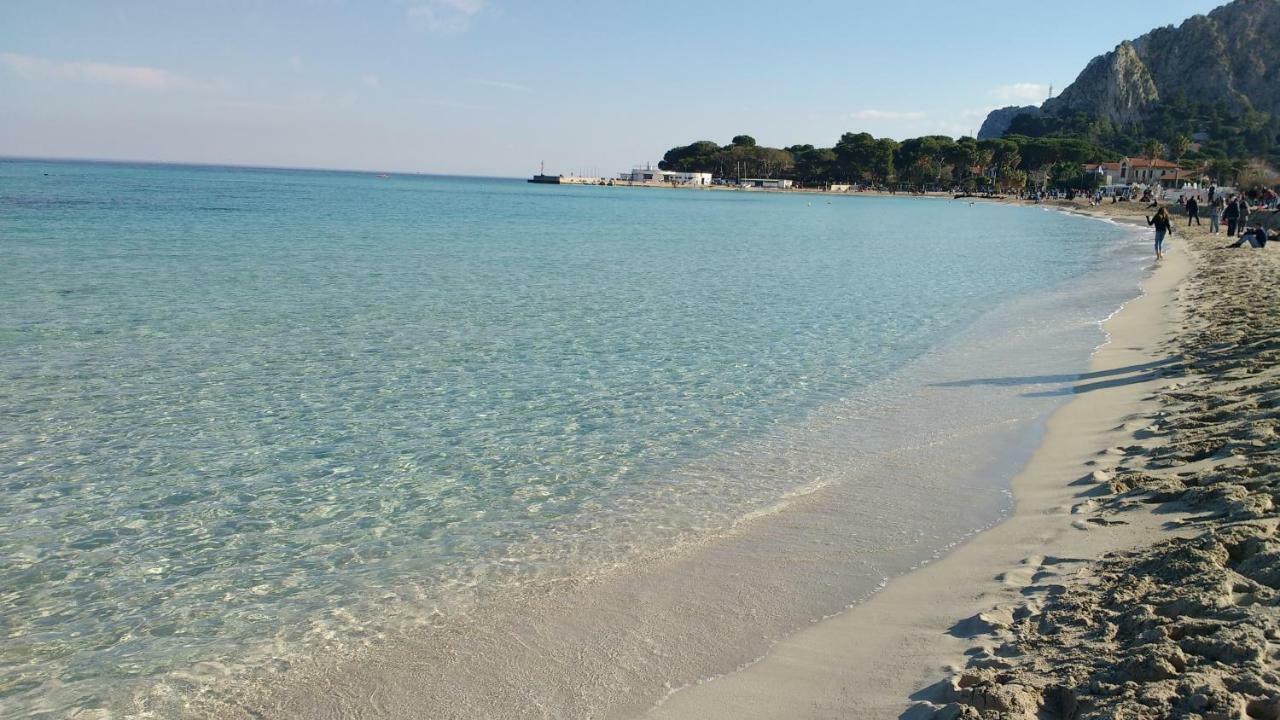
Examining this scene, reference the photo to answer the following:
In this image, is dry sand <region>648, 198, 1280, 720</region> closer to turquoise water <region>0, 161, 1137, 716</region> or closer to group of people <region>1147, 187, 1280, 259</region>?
turquoise water <region>0, 161, 1137, 716</region>

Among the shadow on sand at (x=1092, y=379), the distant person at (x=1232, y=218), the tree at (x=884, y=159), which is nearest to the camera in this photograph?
the shadow on sand at (x=1092, y=379)

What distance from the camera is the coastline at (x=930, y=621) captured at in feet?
15.1

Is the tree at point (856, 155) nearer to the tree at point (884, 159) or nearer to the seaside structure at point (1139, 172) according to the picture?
the tree at point (884, 159)

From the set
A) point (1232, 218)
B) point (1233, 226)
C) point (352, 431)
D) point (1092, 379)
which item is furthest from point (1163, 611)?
point (1232, 218)

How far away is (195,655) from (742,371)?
929 cm

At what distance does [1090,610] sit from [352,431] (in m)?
7.38

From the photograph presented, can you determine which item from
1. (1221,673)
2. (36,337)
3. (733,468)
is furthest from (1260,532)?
(36,337)

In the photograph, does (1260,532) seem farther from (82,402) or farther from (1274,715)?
(82,402)

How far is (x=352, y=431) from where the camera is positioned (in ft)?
31.9

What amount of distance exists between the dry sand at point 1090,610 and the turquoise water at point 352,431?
202 centimetres

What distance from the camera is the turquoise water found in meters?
5.91

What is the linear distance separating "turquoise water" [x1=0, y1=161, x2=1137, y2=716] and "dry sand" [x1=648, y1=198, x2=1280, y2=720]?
202 centimetres

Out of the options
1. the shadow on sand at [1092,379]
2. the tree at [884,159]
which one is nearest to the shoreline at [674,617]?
the shadow on sand at [1092,379]

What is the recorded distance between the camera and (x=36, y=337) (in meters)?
14.7
